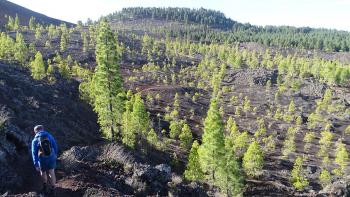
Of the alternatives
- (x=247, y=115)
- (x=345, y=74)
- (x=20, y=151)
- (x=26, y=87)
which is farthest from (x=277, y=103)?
(x=20, y=151)

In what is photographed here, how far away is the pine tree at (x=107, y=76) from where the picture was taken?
38.4 meters

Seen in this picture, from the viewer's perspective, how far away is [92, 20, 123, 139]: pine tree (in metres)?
38.4

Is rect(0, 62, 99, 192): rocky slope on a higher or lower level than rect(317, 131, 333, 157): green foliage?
higher

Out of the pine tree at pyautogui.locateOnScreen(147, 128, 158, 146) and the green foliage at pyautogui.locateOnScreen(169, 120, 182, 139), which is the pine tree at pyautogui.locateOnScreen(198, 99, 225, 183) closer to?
the pine tree at pyautogui.locateOnScreen(147, 128, 158, 146)

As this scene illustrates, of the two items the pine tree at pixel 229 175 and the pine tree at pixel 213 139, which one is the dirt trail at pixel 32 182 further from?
the pine tree at pixel 229 175

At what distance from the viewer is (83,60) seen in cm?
12812

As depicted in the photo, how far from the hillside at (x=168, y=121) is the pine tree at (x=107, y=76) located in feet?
0.37

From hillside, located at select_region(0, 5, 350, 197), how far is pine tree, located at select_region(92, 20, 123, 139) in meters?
0.11

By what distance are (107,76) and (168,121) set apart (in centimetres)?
4834

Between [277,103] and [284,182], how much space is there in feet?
205

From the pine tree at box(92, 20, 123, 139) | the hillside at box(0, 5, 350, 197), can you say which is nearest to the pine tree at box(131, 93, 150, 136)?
the hillside at box(0, 5, 350, 197)

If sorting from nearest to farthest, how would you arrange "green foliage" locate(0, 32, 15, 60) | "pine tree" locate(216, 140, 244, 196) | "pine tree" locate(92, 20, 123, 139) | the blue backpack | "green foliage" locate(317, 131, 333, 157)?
1. the blue backpack
2. "pine tree" locate(92, 20, 123, 139)
3. "pine tree" locate(216, 140, 244, 196)
4. "green foliage" locate(317, 131, 333, 157)
5. "green foliage" locate(0, 32, 15, 60)

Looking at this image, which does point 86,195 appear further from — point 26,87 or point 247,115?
point 247,115

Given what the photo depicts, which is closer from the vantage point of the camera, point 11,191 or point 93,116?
point 11,191
